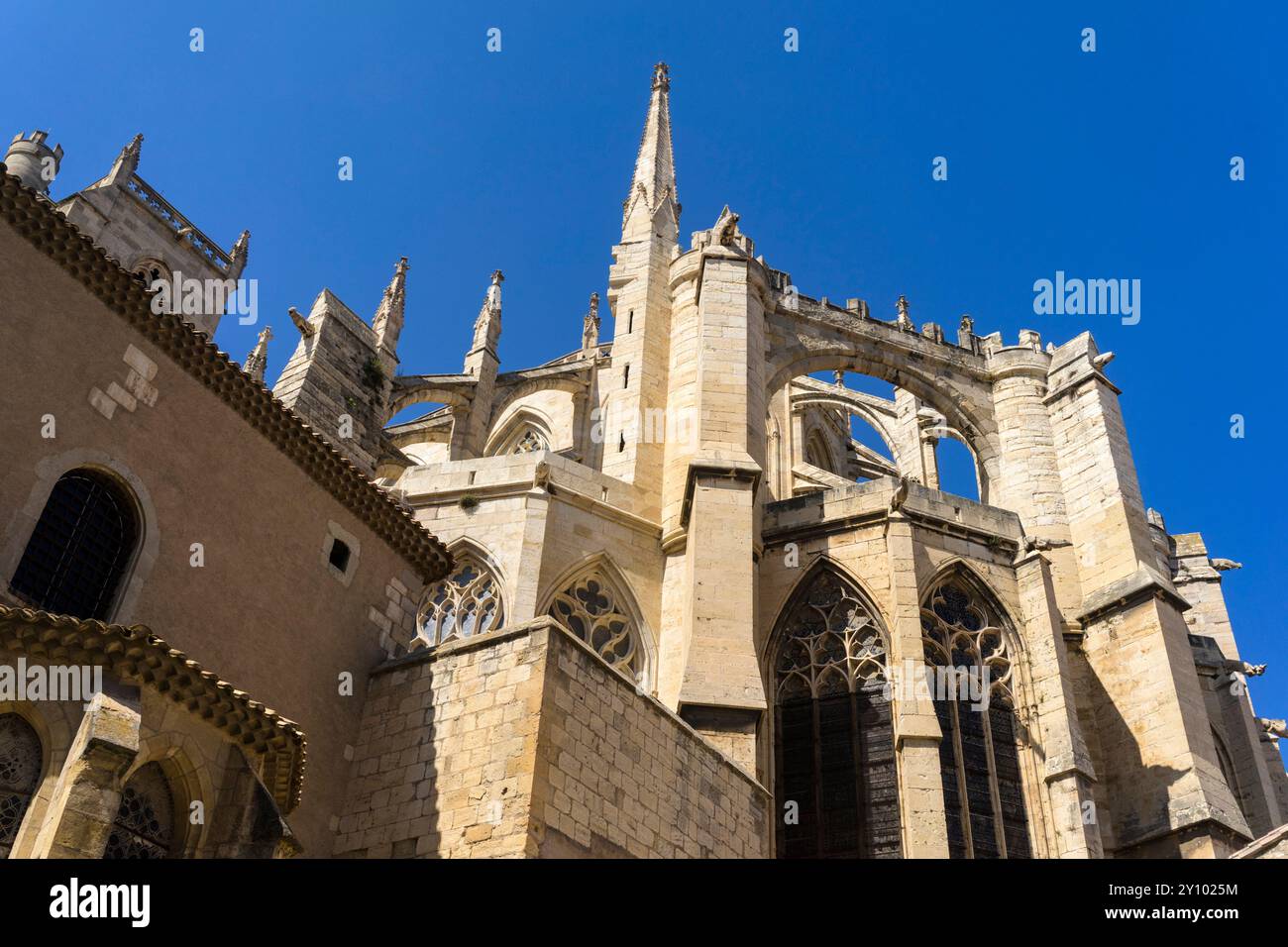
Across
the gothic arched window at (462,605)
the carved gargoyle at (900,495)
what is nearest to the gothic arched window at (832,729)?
the carved gargoyle at (900,495)

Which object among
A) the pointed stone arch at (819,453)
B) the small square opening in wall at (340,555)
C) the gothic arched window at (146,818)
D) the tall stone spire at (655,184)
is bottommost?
the gothic arched window at (146,818)

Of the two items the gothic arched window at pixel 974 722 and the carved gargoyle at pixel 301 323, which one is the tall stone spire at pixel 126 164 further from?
the gothic arched window at pixel 974 722

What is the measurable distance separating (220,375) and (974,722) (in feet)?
31.7

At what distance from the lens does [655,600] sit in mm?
16906

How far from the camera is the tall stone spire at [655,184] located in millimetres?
22484

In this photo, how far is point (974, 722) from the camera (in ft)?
Result: 51.6

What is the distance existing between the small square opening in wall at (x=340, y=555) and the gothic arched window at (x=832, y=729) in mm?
6111

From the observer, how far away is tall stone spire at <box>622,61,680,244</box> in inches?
885

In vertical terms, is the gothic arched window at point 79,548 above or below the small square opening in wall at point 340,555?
below

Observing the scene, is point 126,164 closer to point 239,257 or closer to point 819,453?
point 239,257

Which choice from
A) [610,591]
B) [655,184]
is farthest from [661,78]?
[610,591]

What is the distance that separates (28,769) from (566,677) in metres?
3.85
